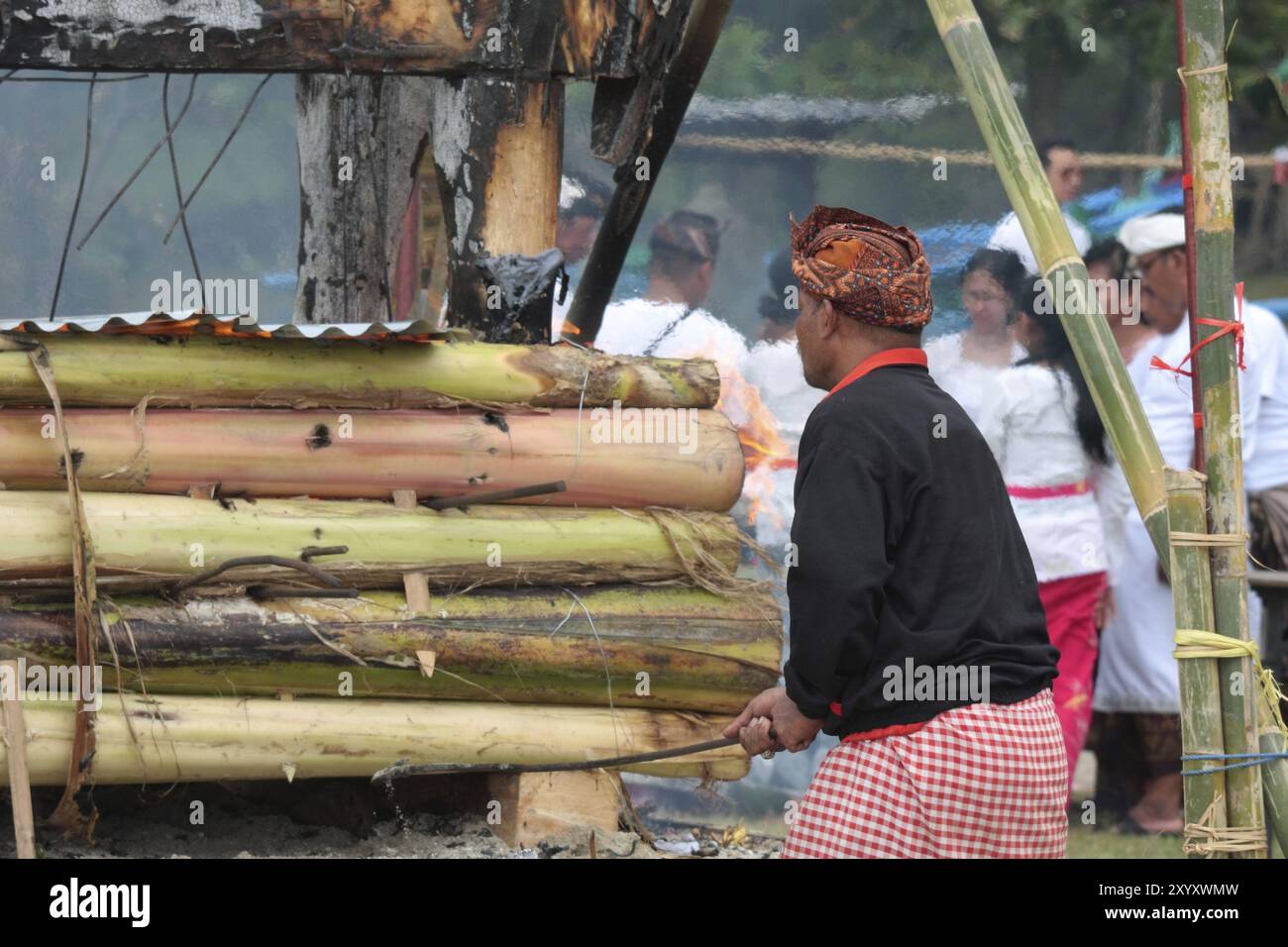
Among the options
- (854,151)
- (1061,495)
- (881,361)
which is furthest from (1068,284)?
(854,151)

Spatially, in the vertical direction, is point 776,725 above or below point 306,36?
below

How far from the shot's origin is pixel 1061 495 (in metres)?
7.93

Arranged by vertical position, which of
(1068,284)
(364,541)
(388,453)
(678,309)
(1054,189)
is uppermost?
(1054,189)

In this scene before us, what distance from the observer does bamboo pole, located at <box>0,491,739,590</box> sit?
14.9 feet

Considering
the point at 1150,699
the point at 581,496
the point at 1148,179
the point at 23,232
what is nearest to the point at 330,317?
the point at 581,496

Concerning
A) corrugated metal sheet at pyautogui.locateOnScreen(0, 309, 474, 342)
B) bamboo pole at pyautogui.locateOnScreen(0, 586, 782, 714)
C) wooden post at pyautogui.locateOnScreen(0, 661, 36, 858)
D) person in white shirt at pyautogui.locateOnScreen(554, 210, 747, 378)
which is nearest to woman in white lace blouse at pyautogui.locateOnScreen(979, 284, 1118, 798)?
person in white shirt at pyautogui.locateOnScreen(554, 210, 747, 378)

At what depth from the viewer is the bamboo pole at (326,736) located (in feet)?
14.9

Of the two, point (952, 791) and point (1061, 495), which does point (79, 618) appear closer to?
point (952, 791)

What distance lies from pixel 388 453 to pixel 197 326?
2.17 feet

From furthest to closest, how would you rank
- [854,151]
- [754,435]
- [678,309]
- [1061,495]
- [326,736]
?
[854,151] < [678,309] < [754,435] < [1061,495] < [326,736]

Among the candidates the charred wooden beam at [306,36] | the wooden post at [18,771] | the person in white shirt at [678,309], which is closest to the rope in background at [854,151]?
the person in white shirt at [678,309]

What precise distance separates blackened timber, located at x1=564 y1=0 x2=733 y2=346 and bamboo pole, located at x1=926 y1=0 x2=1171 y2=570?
1.79 m

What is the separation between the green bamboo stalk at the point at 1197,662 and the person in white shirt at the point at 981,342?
4093 mm

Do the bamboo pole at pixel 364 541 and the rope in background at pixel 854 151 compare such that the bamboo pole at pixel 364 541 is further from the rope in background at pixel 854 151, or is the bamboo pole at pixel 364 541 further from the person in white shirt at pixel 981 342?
the rope in background at pixel 854 151
